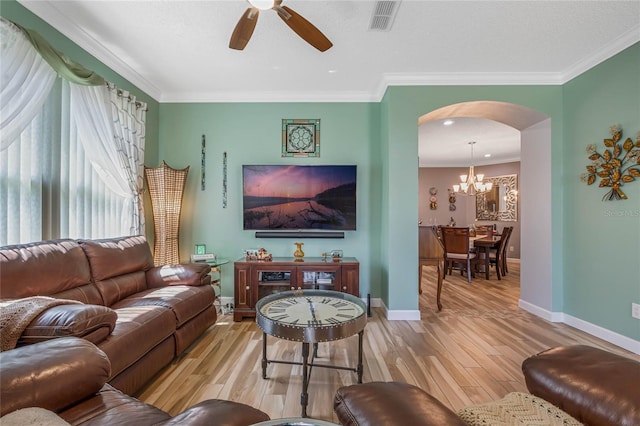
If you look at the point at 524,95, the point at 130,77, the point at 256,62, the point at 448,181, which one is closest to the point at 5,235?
the point at 130,77

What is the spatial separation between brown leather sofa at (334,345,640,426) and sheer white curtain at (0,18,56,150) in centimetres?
257

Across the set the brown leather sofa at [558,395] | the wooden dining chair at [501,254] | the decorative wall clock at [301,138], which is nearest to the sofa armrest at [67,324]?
the brown leather sofa at [558,395]

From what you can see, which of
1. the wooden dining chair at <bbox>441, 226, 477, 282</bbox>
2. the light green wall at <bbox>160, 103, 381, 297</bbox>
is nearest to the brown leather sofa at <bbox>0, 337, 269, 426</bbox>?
the light green wall at <bbox>160, 103, 381, 297</bbox>

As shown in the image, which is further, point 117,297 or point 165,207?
point 165,207

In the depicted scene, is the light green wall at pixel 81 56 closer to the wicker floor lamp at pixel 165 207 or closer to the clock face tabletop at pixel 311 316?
the wicker floor lamp at pixel 165 207

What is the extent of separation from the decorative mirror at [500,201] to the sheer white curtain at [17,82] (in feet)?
29.2

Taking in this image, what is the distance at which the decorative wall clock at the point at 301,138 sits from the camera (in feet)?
12.4

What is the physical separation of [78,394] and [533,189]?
14.6ft

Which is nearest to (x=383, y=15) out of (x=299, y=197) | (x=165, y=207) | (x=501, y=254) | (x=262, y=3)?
(x=262, y=3)

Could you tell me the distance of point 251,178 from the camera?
11.9 ft

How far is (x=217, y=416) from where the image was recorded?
2.68ft

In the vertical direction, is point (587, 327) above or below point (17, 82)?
below

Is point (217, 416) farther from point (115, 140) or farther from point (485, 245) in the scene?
point (485, 245)

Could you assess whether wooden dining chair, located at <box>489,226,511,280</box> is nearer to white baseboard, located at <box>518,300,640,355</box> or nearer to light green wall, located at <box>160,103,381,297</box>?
white baseboard, located at <box>518,300,640,355</box>
